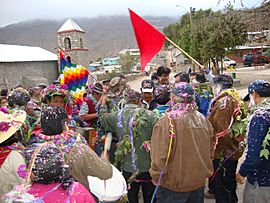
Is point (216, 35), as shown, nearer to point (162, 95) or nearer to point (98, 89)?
point (98, 89)

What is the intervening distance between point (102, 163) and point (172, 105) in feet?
3.26

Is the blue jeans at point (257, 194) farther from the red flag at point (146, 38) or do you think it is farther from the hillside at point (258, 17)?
the hillside at point (258, 17)

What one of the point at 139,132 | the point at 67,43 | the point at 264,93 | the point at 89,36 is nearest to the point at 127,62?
the point at 67,43

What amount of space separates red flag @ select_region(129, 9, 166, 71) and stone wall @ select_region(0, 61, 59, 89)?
83.8 feet

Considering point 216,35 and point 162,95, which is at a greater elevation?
point 216,35

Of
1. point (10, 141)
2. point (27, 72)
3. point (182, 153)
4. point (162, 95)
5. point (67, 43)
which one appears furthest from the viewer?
point (67, 43)

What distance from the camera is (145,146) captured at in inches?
131

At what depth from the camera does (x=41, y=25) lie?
190 m

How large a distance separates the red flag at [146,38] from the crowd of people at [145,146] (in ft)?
2.35

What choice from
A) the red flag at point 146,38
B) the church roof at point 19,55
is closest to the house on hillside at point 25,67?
the church roof at point 19,55

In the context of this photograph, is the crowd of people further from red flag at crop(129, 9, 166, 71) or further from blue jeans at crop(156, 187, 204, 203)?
red flag at crop(129, 9, 166, 71)

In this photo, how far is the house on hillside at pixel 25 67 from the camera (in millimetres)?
27517

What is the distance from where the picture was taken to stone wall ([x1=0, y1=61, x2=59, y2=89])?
89.7ft

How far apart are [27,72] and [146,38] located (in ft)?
93.9
